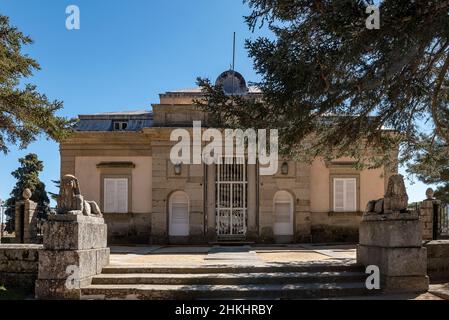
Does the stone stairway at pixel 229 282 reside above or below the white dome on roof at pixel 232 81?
below

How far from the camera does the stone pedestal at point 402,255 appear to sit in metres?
8.66

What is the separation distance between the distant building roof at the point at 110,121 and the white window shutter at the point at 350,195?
30.0 ft

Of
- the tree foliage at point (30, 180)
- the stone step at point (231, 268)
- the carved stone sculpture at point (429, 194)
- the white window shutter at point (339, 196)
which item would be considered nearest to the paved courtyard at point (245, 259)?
the stone step at point (231, 268)

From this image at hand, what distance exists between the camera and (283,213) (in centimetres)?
2031

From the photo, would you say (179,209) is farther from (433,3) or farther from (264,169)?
(433,3)

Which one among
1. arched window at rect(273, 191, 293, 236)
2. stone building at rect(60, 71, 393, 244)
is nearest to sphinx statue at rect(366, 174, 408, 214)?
stone building at rect(60, 71, 393, 244)

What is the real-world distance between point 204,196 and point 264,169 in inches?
109

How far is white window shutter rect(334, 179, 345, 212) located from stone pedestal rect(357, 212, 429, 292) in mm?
11648

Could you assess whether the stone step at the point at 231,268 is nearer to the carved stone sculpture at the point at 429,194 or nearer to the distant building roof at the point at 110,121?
the carved stone sculpture at the point at 429,194

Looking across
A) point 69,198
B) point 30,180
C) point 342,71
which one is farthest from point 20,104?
point 30,180

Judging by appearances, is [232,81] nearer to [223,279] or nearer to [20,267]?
[223,279]

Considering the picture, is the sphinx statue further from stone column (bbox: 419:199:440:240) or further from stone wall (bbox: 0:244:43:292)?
stone column (bbox: 419:199:440:240)

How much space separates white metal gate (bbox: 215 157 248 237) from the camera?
2005 cm
